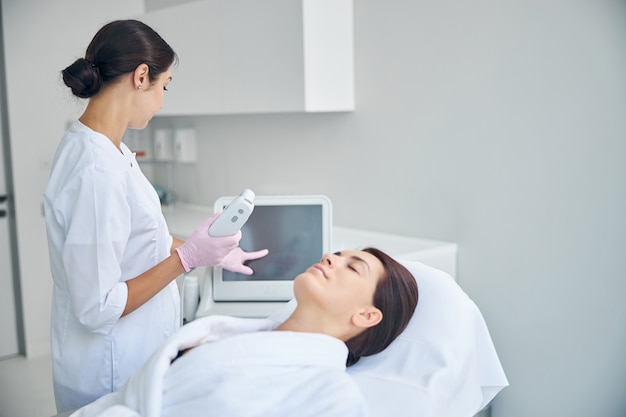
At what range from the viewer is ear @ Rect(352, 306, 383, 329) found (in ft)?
4.66

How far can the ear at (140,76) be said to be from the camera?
59.0 inches

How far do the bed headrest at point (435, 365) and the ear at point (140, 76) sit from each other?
0.74 m

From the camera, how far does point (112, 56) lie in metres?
1.48

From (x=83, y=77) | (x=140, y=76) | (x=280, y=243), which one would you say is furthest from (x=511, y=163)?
(x=83, y=77)

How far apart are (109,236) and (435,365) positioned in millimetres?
704

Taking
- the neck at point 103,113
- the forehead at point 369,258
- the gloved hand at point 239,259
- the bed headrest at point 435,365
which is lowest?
the bed headrest at point 435,365

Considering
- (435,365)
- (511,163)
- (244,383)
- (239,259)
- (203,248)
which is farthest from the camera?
(511,163)

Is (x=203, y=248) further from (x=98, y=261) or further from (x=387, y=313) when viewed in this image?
(x=387, y=313)

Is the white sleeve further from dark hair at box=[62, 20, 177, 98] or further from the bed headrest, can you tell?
the bed headrest

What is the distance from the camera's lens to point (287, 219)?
6.35ft

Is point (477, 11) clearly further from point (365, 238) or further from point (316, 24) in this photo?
point (365, 238)

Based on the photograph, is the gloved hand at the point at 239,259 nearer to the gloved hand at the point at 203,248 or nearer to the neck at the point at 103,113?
the gloved hand at the point at 203,248

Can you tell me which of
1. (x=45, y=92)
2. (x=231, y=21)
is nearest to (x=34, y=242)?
(x=45, y=92)

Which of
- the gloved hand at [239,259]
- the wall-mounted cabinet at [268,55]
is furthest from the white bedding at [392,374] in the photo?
the wall-mounted cabinet at [268,55]
